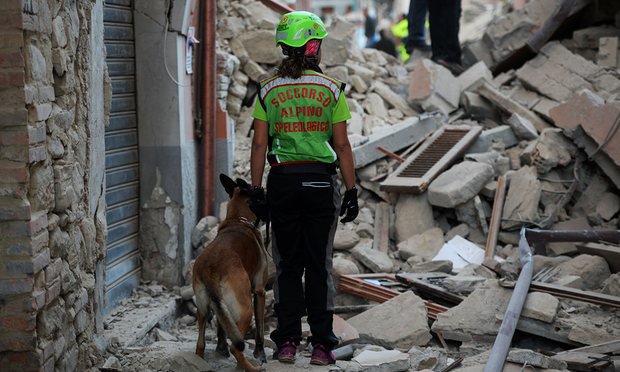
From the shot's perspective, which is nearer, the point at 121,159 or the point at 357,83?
the point at 121,159

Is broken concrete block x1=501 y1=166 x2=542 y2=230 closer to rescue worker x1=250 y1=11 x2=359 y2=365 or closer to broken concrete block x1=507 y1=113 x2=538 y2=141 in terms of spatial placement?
broken concrete block x1=507 y1=113 x2=538 y2=141

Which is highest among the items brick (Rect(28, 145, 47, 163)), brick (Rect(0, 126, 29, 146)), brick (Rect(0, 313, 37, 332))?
brick (Rect(0, 126, 29, 146))

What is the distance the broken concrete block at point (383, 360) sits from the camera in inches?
227

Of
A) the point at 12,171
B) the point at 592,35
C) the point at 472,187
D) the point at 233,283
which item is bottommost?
the point at 233,283

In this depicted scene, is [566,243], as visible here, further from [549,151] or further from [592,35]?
[592,35]

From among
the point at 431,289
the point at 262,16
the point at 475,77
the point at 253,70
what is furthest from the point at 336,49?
the point at 431,289

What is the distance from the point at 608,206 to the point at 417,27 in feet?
19.1

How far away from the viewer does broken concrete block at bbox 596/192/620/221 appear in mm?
9180

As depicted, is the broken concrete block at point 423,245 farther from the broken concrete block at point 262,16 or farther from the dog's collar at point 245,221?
the broken concrete block at point 262,16

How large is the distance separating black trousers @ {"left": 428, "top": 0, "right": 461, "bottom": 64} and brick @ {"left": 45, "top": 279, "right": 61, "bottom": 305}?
8.88 m

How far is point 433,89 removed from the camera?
11258 mm

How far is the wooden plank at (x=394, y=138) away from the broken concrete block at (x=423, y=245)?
1.19 metres

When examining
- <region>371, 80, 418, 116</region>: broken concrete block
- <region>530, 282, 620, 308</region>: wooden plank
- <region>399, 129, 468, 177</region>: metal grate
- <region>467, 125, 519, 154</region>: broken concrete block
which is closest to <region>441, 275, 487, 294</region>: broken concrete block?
<region>530, 282, 620, 308</region>: wooden plank

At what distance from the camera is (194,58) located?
8891 millimetres
